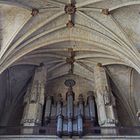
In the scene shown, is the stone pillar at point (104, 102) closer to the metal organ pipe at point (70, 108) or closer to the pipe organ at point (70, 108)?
the pipe organ at point (70, 108)

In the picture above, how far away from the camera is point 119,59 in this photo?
62.0 ft

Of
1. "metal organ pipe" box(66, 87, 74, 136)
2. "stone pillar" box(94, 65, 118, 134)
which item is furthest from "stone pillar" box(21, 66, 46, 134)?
"stone pillar" box(94, 65, 118, 134)

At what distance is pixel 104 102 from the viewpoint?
18.3 m

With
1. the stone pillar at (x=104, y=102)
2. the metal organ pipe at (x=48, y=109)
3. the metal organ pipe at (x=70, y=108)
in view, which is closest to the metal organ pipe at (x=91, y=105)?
the stone pillar at (x=104, y=102)

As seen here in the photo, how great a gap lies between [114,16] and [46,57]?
18.4ft

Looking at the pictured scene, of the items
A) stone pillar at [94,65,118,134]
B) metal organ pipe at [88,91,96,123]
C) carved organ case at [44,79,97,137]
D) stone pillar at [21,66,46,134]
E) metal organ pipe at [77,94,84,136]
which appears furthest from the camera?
metal organ pipe at [88,91,96,123]

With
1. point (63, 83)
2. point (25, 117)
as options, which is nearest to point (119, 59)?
point (63, 83)

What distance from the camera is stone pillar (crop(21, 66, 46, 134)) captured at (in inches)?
667

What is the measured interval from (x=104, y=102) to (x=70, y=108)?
2181 mm

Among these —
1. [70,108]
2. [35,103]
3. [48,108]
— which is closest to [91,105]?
[70,108]

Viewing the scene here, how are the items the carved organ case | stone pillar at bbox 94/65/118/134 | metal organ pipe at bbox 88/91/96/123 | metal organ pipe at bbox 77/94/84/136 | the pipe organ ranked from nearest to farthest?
metal organ pipe at bbox 77/94/84/136
the carved organ case
the pipe organ
stone pillar at bbox 94/65/118/134
metal organ pipe at bbox 88/91/96/123

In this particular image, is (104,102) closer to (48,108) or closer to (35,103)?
(48,108)

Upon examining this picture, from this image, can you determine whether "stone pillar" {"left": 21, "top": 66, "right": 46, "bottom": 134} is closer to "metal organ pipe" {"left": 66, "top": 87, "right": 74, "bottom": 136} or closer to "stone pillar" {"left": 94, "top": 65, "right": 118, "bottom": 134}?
"metal organ pipe" {"left": 66, "top": 87, "right": 74, "bottom": 136}

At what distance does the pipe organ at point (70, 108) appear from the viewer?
54.1ft
